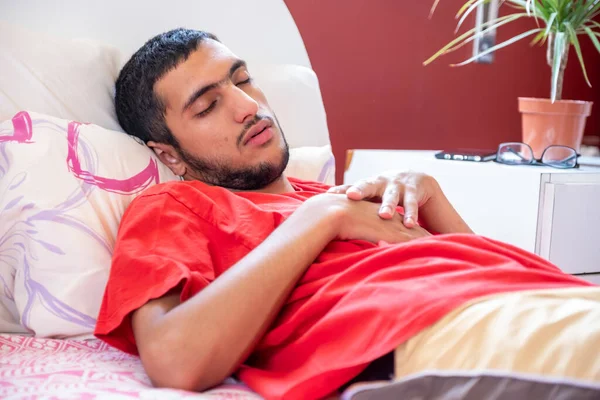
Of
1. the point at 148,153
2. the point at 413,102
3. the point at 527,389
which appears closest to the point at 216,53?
the point at 148,153

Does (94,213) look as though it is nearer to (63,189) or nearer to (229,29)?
(63,189)

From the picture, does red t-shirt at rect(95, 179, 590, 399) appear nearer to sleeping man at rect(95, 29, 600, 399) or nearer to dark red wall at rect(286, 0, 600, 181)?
sleeping man at rect(95, 29, 600, 399)

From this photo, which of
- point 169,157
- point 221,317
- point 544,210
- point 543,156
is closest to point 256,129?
point 169,157

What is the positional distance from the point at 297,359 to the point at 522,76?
6.67ft

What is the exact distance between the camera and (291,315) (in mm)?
691

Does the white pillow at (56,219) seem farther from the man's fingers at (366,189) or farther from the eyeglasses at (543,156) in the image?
the eyeglasses at (543,156)

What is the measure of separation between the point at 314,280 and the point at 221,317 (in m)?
0.16

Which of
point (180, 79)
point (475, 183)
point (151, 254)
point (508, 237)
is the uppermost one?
point (180, 79)

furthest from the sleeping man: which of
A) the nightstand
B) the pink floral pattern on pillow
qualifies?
the nightstand

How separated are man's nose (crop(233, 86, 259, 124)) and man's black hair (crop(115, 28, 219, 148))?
13 cm

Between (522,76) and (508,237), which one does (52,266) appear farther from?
(522,76)

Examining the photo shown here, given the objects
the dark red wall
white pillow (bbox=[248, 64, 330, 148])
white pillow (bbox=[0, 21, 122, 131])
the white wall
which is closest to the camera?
white pillow (bbox=[0, 21, 122, 131])

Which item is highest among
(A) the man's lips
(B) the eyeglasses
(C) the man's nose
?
(C) the man's nose

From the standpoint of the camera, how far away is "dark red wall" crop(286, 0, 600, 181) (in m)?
1.86
